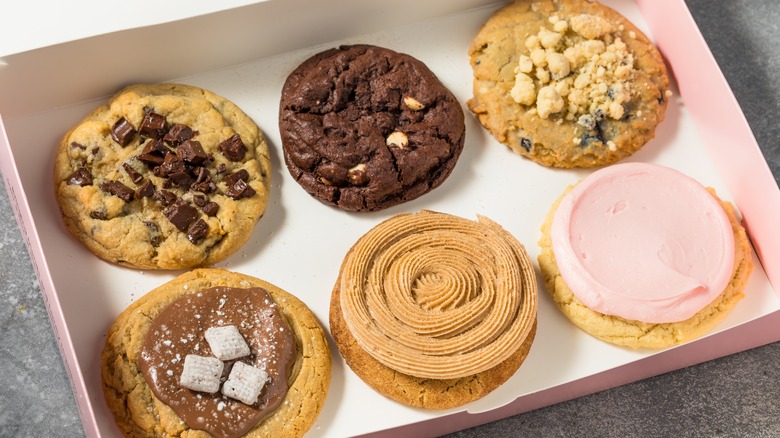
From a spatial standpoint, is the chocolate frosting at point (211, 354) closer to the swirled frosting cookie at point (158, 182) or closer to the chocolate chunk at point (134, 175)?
the swirled frosting cookie at point (158, 182)

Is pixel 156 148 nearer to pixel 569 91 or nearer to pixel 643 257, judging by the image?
pixel 569 91

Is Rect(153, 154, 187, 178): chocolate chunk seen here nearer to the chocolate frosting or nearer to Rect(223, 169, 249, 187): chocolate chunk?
Rect(223, 169, 249, 187): chocolate chunk

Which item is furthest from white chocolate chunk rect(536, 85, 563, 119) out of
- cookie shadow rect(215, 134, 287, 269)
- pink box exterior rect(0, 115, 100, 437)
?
pink box exterior rect(0, 115, 100, 437)

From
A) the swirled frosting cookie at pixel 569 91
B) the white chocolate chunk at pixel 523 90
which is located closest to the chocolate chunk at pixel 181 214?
the swirled frosting cookie at pixel 569 91

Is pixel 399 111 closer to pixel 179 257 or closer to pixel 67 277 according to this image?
pixel 179 257

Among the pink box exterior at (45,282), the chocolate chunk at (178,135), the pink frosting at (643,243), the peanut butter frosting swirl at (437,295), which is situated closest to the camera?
the pink box exterior at (45,282)

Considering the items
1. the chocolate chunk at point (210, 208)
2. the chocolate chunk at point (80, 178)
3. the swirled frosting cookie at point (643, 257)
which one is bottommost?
the swirled frosting cookie at point (643, 257)

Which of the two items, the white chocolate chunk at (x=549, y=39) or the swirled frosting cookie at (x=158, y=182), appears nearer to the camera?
the swirled frosting cookie at (x=158, y=182)
